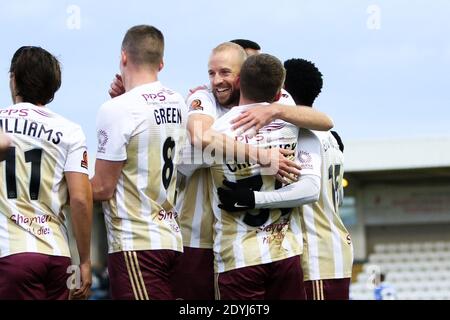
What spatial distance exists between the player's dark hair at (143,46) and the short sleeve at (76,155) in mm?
502

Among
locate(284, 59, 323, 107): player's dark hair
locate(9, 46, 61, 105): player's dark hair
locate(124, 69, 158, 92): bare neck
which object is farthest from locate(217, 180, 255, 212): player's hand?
locate(9, 46, 61, 105): player's dark hair

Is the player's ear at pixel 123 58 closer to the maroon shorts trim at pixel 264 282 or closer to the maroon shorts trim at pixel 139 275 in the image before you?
the maroon shorts trim at pixel 139 275

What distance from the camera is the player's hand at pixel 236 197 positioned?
500 centimetres

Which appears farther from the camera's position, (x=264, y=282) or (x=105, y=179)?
(x=264, y=282)

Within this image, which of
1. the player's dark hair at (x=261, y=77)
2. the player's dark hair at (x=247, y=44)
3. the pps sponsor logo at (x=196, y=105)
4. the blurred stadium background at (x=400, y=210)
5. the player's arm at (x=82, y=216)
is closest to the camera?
the player's arm at (x=82, y=216)

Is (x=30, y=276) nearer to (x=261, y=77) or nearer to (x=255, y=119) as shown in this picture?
(x=255, y=119)

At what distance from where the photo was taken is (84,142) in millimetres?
4977

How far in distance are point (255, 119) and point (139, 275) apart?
101 cm

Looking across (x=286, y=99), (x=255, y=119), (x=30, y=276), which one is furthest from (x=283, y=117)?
(x=30, y=276)

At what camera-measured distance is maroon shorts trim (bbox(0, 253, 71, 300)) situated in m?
4.71

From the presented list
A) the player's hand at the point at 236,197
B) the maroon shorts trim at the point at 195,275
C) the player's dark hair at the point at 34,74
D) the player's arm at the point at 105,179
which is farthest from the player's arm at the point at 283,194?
the player's dark hair at the point at 34,74

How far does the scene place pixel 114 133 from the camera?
16.0 ft

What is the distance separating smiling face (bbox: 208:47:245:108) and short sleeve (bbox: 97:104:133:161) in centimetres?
61
